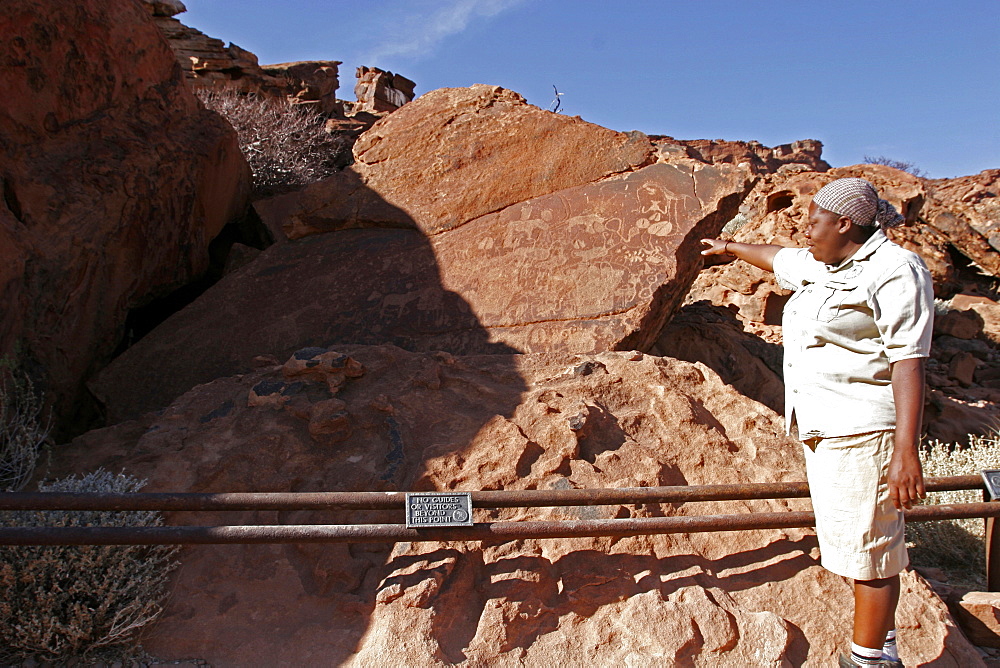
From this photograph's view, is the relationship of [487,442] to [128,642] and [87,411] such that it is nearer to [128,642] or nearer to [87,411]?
[128,642]

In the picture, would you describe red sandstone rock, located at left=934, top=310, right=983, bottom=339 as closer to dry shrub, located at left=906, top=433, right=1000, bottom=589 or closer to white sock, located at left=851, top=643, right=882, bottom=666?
dry shrub, located at left=906, top=433, right=1000, bottom=589

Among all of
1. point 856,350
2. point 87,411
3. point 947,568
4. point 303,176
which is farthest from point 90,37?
point 947,568

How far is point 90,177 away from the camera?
4.09 meters

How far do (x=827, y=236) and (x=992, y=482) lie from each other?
4.49 feet

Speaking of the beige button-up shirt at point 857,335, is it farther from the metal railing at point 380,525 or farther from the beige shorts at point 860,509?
the metal railing at point 380,525

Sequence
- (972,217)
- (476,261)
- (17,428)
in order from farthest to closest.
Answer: (972,217) < (476,261) < (17,428)

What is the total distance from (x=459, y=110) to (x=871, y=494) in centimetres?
394

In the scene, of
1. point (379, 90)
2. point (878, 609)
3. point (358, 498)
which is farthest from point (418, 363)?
point (379, 90)

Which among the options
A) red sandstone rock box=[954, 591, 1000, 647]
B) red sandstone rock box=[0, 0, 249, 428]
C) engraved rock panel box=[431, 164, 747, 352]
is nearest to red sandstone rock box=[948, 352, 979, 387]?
engraved rock panel box=[431, 164, 747, 352]

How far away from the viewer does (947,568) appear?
3.53 meters

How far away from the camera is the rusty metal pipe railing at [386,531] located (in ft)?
7.23

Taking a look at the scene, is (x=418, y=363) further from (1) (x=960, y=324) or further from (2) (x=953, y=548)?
(1) (x=960, y=324)

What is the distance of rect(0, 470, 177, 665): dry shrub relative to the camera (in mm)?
2232

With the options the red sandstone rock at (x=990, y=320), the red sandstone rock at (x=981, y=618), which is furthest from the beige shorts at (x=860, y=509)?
the red sandstone rock at (x=990, y=320)
